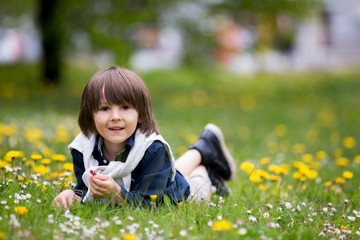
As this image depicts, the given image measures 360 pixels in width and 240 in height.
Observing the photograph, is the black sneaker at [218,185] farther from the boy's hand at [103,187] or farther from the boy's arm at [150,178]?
the boy's hand at [103,187]

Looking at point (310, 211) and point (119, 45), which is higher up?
point (119, 45)

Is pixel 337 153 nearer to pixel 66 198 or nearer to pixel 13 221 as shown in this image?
pixel 66 198

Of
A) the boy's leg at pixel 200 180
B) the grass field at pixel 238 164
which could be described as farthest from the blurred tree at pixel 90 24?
A: the boy's leg at pixel 200 180

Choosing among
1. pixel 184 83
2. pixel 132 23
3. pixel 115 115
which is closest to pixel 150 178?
pixel 115 115

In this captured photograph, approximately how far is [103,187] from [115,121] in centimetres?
36

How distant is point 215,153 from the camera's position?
Answer: 3.17m

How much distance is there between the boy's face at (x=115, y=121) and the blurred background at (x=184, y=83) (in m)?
1.58

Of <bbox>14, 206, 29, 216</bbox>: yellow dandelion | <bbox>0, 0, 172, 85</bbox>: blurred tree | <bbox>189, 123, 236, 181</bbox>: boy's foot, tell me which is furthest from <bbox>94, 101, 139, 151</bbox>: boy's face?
<bbox>0, 0, 172, 85</bbox>: blurred tree

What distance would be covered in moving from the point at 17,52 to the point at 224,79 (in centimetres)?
1346

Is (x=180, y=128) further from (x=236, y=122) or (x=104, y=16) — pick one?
(x=104, y=16)

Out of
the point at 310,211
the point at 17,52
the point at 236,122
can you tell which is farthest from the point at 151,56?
the point at 310,211

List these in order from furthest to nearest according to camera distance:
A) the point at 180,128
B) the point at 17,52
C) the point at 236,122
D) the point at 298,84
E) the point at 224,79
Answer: the point at 17,52, the point at 224,79, the point at 298,84, the point at 236,122, the point at 180,128

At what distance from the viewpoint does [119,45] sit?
8.05 m

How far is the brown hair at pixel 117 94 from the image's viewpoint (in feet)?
7.38
